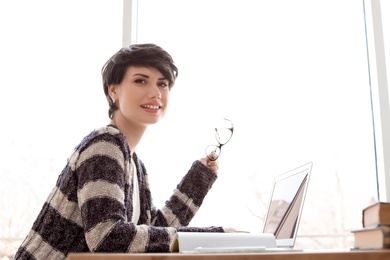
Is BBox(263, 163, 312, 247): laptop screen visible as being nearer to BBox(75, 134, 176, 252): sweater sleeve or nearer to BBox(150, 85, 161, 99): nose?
BBox(75, 134, 176, 252): sweater sleeve

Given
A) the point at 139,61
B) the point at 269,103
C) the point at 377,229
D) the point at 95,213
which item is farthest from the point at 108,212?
the point at 269,103

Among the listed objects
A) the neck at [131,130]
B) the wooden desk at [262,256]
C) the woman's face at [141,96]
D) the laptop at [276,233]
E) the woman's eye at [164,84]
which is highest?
the woman's eye at [164,84]

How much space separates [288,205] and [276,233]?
0.34 feet

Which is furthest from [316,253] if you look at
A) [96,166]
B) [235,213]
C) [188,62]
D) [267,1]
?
[267,1]

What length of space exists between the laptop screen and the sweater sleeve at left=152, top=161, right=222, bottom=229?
25cm

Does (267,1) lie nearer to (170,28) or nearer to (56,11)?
(170,28)

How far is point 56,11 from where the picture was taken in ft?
7.75

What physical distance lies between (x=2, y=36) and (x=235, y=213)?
1.28 metres

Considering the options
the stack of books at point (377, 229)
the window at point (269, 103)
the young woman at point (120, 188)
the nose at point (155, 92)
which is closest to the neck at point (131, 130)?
the young woman at point (120, 188)

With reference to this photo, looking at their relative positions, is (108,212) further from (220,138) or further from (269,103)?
(269,103)

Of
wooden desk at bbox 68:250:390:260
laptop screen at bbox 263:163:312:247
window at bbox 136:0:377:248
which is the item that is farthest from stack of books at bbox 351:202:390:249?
window at bbox 136:0:377:248

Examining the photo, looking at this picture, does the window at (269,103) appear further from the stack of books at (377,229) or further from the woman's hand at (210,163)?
the stack of books at (377,229)

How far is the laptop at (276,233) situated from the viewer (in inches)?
37.0

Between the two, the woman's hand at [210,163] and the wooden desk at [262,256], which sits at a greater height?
the woman's hand at [210,163]
